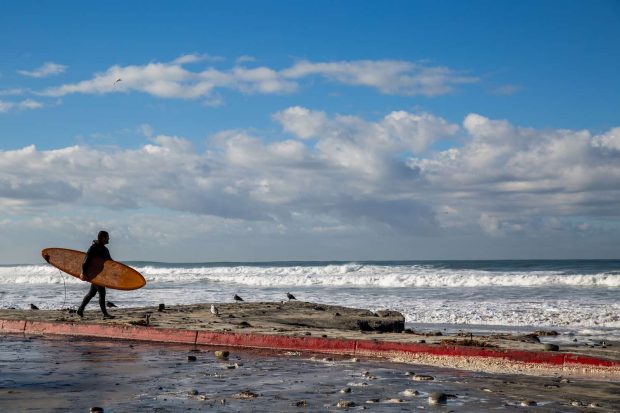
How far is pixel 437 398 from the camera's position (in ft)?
21.7

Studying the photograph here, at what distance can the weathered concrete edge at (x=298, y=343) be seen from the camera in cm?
927

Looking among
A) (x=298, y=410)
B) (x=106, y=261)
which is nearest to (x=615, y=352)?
(x=298, y=410)

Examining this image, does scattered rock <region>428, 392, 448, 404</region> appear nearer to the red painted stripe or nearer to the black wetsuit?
the black wetsuit

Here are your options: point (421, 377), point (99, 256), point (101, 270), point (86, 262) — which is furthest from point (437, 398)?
point (101, 270)

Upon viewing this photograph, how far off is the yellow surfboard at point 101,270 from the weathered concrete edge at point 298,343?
145 cm

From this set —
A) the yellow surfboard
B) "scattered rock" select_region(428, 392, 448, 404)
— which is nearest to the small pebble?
"scattered rock" select_region(428, 392, 448, 404)

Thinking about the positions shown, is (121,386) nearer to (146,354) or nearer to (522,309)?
(146,354)

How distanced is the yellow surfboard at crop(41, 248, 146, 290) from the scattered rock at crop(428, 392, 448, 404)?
9.44 m

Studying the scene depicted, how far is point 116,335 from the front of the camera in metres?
12.9

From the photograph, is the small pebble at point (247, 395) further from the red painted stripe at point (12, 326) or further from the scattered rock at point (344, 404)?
the red painted stripe at point (12, 326)

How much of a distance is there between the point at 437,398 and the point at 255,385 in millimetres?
2058

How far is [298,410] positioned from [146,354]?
15.9 ft


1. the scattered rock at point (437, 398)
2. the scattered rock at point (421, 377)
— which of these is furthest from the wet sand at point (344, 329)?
the scattered rock at point (437, 398)

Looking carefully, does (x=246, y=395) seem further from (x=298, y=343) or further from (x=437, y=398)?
(x=298, y=343)
